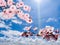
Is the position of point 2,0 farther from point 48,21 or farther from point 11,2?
point 48,21

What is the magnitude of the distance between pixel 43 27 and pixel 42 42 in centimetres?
19

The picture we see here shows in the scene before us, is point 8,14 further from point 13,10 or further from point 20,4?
point 20,4

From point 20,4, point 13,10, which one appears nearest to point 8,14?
point 13,10

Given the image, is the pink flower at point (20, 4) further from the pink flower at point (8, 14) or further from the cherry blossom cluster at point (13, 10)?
the pink flower at point (8, 14)

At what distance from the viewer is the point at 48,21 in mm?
2031

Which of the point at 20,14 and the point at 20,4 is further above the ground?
the point at 20,4

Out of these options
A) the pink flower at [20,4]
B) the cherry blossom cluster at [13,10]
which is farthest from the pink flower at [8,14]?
the pink flower at [20,4]

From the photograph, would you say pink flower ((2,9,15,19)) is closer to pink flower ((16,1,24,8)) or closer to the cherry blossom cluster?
the cherry blossom cluster

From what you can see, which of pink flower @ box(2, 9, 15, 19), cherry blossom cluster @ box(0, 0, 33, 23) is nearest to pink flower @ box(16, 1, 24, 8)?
cherry blossom cluster @ box(0, 0, 33, 23)

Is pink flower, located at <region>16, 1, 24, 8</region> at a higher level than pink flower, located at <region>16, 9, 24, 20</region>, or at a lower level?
higher

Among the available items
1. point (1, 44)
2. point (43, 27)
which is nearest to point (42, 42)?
point (43, 27)

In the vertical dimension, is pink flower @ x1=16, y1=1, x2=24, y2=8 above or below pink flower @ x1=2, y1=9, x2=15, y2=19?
above

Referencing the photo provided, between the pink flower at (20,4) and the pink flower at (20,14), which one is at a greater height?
the pink flower at (20,4)

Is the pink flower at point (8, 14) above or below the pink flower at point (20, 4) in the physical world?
below
